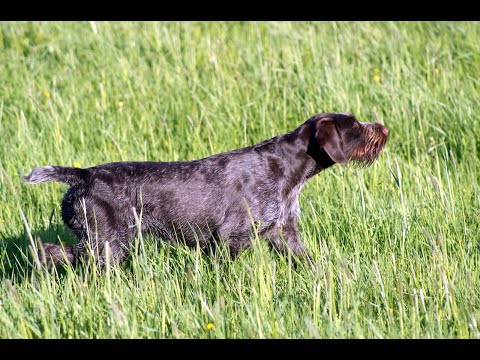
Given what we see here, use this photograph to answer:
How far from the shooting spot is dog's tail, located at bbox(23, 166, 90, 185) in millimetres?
5234

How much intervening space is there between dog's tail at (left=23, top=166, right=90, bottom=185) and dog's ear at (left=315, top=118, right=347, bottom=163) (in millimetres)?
1670

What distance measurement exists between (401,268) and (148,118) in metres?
3.54

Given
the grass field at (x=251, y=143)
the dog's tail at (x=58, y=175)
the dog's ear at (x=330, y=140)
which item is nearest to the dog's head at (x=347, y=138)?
the dog's ear at (x=330, y=140)

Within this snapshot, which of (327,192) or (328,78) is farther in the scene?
(328,78)

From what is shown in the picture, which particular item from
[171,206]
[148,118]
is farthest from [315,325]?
[148,118]

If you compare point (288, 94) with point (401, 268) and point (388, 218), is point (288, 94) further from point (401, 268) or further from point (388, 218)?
point (401, 268)

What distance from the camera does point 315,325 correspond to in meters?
4.13

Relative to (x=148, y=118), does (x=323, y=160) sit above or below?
below

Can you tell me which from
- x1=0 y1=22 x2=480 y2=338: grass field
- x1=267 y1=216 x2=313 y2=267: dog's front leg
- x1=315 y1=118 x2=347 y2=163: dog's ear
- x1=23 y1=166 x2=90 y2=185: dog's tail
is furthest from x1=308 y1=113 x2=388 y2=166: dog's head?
x1=23 y1=166 x2=90 y2=185: dog's tail

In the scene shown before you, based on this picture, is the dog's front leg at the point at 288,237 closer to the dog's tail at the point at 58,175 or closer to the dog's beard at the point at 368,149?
the dog's beard at the point at 368,149

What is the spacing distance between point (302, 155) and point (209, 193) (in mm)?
764

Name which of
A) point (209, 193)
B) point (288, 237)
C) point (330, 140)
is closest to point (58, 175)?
point (209, 193)

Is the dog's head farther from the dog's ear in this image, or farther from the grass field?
the grass field

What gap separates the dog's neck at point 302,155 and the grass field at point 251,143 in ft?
1.15
